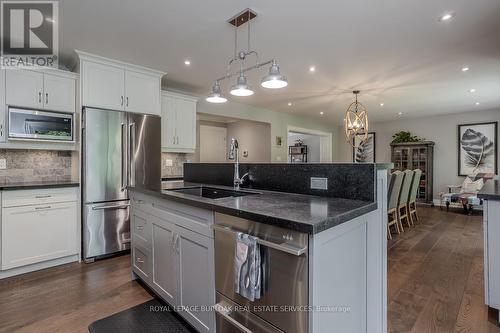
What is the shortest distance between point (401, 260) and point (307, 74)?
110 inches

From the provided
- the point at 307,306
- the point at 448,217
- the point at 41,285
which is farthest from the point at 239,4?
the point at 448,217

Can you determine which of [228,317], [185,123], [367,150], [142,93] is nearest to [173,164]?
[185,123]

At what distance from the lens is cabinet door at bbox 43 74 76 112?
3037mm

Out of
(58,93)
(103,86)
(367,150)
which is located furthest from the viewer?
(367,150)

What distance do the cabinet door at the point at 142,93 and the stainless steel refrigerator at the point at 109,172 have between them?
164mm

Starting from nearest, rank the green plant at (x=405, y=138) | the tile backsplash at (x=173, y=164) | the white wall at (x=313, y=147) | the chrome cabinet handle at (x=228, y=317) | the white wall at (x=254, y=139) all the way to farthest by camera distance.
→ the chrome cabinet handle at (x=228, y=317)
the tile backsplash at (x=173, y=164)
the white wall at (x=254, y=139)
the green plant at (x=405, y=138)
the white wall at (x=313, y=147)

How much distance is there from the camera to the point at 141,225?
2352 millimetres

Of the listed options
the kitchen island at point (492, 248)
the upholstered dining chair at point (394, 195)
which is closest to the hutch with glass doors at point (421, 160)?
the upholstered dining chair at point (394, 195)

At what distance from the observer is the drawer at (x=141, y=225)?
2.23 meters

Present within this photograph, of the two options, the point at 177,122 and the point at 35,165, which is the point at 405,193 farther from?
the point at 35,165

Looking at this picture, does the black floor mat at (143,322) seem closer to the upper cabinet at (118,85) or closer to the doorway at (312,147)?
the upper cabinet at (118,85)

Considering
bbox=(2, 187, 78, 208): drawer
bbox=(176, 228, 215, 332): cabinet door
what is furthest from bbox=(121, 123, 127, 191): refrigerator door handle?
bbox=(176, 228, 215, 332): cabinet door

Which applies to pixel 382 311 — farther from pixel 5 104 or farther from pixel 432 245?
pixel 5 104

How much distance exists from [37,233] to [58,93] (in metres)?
1.63
